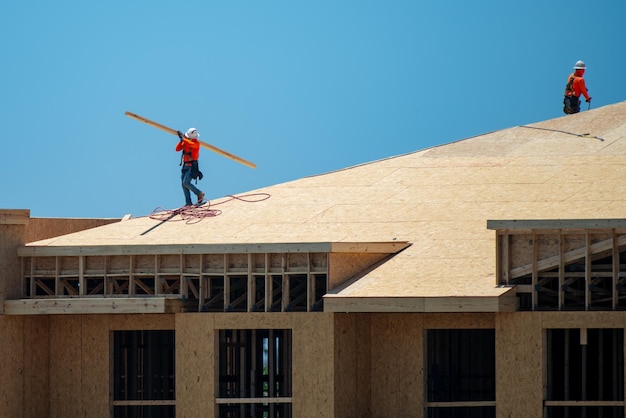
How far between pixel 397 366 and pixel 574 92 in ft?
47.5

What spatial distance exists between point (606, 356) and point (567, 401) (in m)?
3.32

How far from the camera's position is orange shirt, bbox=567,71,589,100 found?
132 feet

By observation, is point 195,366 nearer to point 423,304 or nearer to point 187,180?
point 423,304

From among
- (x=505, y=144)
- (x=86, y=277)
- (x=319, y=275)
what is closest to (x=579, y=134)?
(x=505, y=144)

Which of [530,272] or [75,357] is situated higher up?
[530,272]

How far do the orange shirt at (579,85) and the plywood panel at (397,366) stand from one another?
1372cm

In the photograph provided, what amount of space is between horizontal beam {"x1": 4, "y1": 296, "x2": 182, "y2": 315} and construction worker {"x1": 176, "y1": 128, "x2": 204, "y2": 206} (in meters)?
6.18

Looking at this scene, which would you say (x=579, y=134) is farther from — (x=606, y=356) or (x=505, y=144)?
(x=606, y=356)

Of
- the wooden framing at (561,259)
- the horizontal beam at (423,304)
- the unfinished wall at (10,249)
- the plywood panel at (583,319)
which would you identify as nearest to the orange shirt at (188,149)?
the unfinished wall at (10,249)

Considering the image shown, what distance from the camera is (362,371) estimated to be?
97.6 feet

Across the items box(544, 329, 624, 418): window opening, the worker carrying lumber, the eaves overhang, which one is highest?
the worker carrying lumber

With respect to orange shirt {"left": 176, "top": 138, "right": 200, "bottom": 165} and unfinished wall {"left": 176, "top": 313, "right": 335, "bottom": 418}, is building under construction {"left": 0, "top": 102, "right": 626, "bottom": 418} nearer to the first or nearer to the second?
unfinished wall {"left": 176, "top": 313, "right": 335, "bottom": 418}

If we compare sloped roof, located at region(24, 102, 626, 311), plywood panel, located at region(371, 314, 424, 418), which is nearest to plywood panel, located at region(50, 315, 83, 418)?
sloped roof, located at region(24, 102, 626, 311)

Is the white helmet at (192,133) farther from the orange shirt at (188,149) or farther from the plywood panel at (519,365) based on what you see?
the plywood panel at (519,365)
